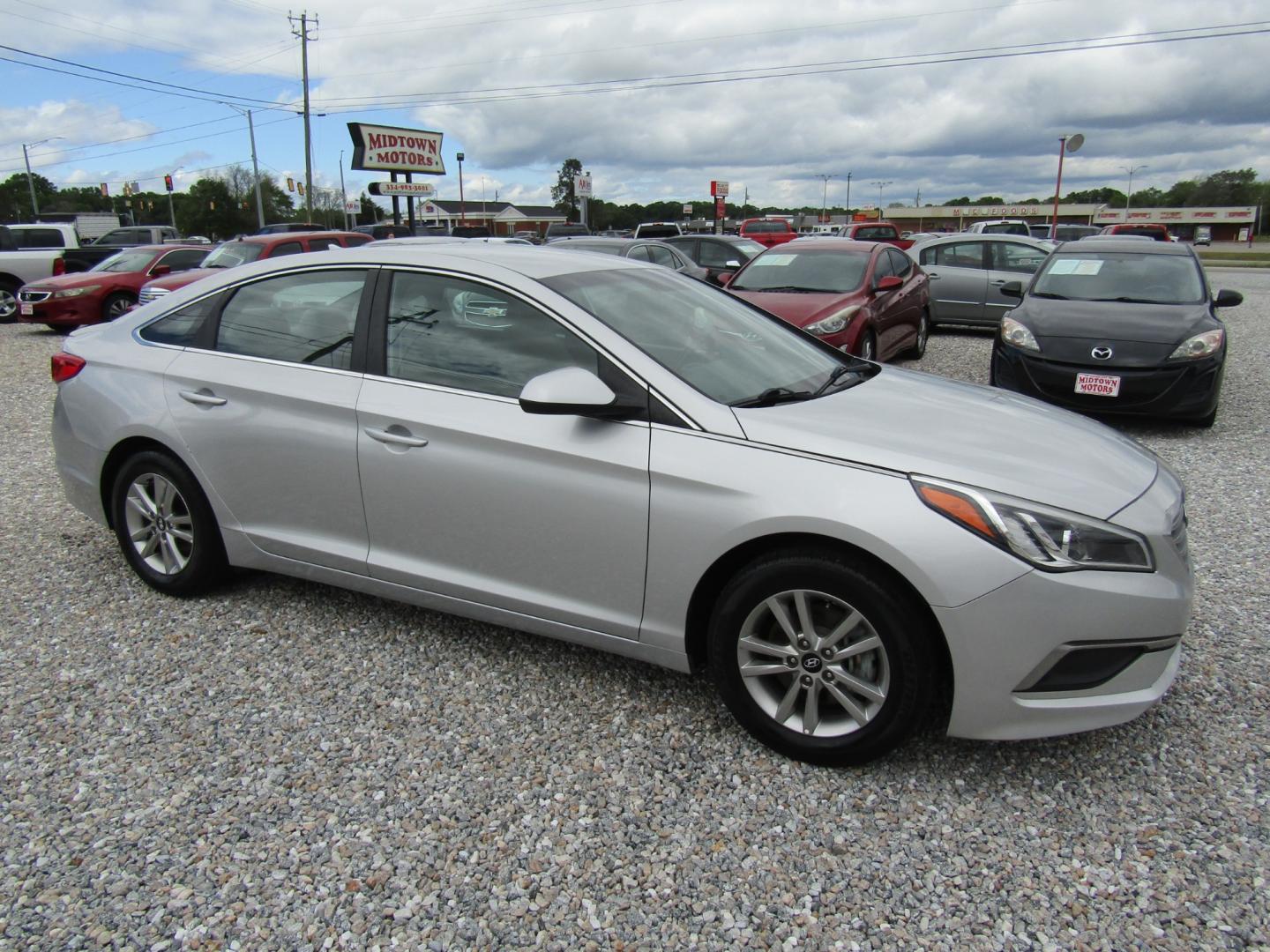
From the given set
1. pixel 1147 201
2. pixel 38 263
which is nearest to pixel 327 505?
pixel 38 263

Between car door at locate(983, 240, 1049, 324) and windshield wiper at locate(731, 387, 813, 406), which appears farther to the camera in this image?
car door at locate(983, 240, 1049, 324)

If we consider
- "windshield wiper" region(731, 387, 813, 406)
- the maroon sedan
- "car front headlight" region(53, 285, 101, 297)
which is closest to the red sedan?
"car front headlight" region(53, 285, 101, 297)

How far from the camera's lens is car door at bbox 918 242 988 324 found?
41.5 feet

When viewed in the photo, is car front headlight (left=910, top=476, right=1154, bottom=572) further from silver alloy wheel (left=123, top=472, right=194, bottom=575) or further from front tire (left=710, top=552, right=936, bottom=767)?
silver alloy wheel (left=123, top=472, right=194, bottom=575)

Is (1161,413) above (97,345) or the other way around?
the other way around

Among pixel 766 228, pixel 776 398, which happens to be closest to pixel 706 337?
pixel 776 398

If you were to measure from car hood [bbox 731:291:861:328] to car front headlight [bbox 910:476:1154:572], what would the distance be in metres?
5.87

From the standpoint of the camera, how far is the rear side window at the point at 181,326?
3.78 meters

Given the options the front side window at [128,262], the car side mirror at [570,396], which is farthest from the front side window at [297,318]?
the front side window at [128,262]

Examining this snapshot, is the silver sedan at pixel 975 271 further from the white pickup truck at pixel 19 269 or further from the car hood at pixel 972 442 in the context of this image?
the white pickup truck at pixel 19 269

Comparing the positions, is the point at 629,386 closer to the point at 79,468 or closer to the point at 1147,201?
the point at 79,468

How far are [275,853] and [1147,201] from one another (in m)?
117

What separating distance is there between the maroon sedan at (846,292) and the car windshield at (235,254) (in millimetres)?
7047

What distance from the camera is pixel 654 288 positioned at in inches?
140
